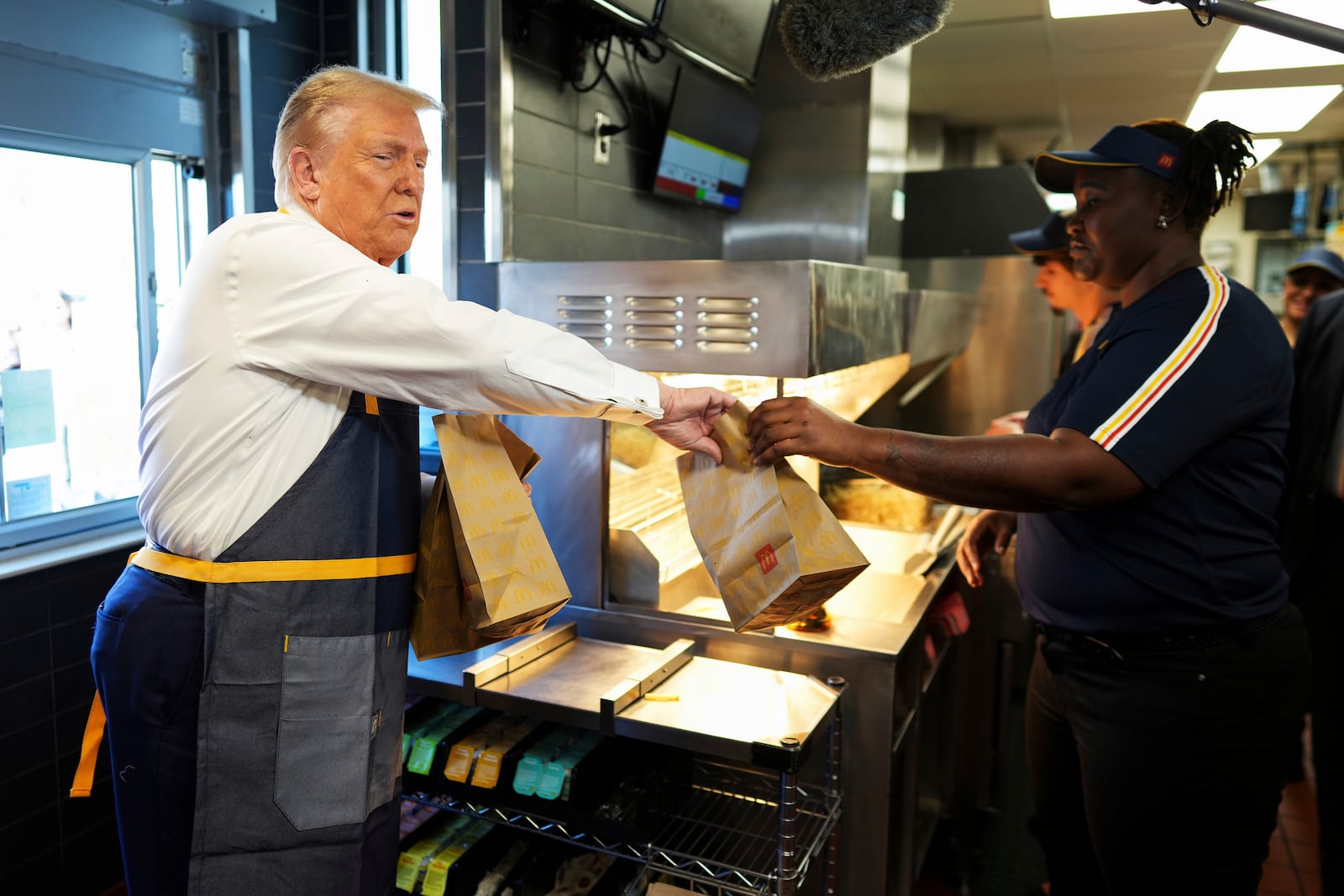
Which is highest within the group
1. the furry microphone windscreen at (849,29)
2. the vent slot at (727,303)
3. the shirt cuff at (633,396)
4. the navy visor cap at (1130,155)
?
the furry microphone windscreen at (849,29)

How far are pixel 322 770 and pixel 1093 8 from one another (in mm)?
4607

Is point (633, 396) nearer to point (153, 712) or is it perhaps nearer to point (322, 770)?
point (322, 770)

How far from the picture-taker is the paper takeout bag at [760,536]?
1.65 metres

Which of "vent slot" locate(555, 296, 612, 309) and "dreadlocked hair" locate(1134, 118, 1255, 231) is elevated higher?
"dreadlocked hair" locate(1134, 118, 1255, 231)

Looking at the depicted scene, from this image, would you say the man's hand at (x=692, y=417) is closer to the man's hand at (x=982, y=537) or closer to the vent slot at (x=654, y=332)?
the vent slot at (x=654, y=332)

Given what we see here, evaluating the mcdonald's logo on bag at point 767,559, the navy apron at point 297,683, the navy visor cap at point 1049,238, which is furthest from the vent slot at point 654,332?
the navy visor cap at point 1049,238

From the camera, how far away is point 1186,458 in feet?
5.57

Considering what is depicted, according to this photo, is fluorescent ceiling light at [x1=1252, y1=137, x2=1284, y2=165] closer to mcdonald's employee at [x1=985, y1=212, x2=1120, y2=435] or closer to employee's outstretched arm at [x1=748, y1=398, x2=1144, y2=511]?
mcdonald's employee at [x1=985, y1=212, x2=1120, y2=435]

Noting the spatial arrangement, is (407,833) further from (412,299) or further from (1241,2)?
(1241,2)

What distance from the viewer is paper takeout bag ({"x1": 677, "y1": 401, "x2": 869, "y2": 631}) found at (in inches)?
65.1

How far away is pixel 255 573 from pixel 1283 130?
9.04 metres

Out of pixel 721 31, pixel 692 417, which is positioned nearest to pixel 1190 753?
pixel 692 417

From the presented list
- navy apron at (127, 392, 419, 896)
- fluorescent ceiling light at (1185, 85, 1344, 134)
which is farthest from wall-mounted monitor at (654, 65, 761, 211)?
fluorescent ceiling light at (1185, 85, 1344, 134)

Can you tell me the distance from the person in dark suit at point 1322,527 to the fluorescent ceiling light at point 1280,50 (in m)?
2.25
